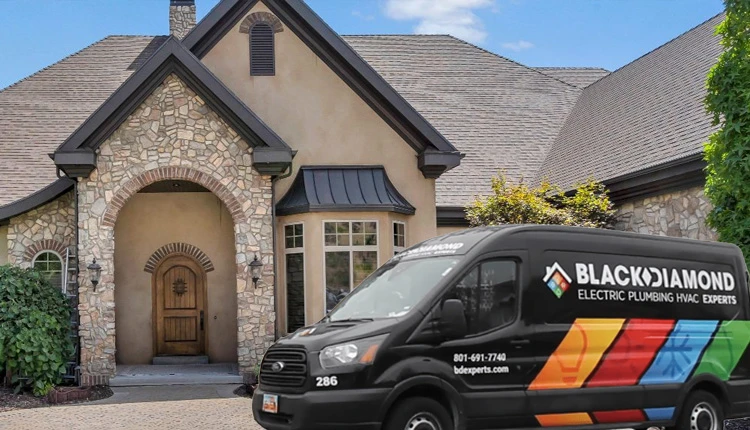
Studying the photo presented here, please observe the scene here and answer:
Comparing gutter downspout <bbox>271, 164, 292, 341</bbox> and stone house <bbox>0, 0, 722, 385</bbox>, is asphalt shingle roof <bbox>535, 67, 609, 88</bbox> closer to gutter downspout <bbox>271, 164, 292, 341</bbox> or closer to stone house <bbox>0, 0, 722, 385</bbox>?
stone house <bbox>0, 0, 722, 385</bbox>

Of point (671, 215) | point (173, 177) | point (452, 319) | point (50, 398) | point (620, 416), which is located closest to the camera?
point (452, 319)

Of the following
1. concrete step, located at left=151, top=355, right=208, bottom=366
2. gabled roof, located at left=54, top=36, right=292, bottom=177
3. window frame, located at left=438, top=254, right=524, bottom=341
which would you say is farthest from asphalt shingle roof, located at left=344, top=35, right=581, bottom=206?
window frame, located at left=438, top=254, right=524, bottom=341

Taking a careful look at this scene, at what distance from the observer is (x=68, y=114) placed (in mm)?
20609

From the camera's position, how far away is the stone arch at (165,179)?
1527 centimetres

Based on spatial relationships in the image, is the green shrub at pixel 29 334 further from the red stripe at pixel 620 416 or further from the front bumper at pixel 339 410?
the red stripe at pixel 620 416

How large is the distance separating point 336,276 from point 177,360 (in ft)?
12.2

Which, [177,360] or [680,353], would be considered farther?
[177,360]

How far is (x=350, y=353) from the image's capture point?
26.3ft

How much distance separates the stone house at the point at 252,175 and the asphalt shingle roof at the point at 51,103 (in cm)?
6

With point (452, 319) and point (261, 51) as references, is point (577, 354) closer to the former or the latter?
point (452, 319)

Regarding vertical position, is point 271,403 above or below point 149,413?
above

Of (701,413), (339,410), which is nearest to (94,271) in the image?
(339,410)

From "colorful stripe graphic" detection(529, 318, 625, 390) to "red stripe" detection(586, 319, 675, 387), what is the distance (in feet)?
0.36

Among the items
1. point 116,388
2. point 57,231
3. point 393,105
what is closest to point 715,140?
point 393,105
